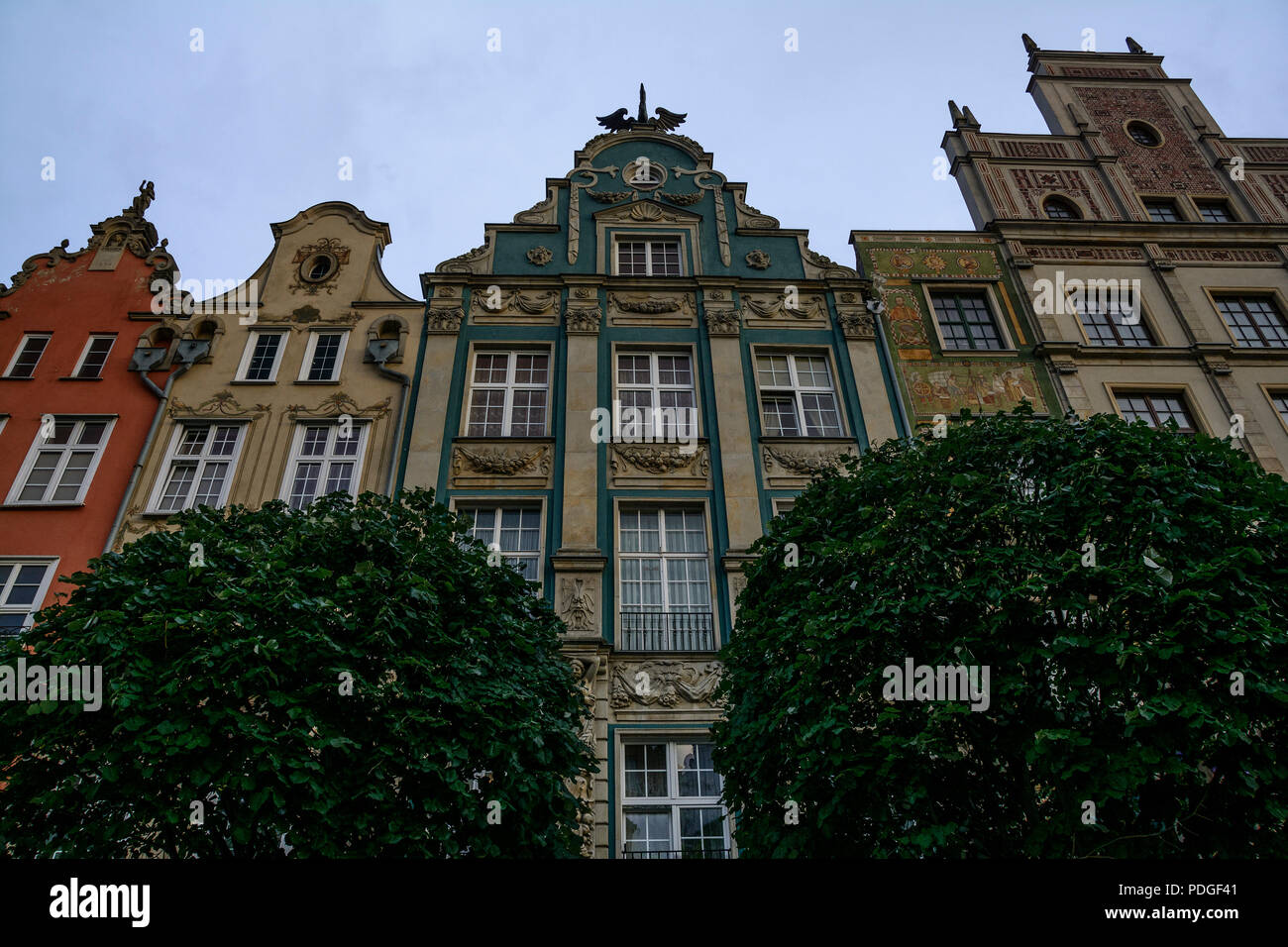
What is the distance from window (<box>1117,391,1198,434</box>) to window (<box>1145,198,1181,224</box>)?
671cm

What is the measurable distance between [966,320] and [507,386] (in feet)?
35.7

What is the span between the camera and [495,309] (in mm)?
A: 19031

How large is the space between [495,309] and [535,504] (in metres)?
5.46

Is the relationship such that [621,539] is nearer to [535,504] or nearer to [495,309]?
[535,504]

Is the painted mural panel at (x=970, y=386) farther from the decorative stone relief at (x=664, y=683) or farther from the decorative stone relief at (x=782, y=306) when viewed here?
the decorative stone relief at (x=664, y=683)

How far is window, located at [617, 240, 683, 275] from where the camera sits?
20.2 m

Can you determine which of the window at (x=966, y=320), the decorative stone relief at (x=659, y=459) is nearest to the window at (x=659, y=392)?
the decorative stone relief at (x=659, y=459)

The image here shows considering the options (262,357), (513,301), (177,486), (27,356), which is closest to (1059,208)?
(513,301)

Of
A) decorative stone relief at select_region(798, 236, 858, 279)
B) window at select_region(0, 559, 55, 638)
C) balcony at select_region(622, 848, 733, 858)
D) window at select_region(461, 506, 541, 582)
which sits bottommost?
balcony at select_region(622, 848, 733, 858)

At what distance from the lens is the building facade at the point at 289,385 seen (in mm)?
16156

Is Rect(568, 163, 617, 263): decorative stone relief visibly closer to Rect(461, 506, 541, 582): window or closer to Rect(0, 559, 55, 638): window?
Rect(461, 506, 541, 582): window

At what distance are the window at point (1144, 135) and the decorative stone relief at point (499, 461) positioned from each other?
67.8ft

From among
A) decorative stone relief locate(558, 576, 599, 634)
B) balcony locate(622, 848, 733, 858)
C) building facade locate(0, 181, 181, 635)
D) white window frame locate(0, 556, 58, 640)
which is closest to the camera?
balcony locate(622, 848, 733, 858)

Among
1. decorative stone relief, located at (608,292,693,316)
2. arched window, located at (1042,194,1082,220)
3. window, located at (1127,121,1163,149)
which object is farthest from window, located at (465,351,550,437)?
window, located at (1127,121,1163,149)
